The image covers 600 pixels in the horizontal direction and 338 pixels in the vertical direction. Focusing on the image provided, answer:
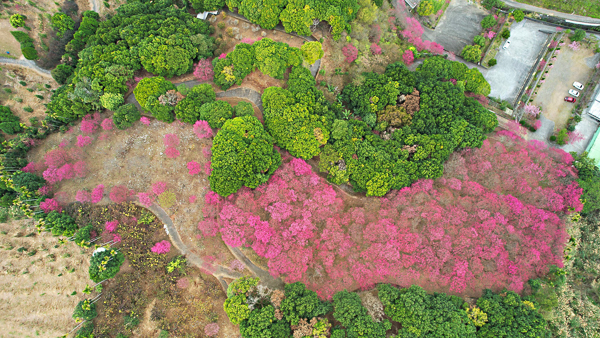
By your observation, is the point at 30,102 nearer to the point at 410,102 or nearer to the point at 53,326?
the point at 53,326

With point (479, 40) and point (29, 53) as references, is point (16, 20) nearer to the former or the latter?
point (29, 53)

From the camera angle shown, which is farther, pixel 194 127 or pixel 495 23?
pixel 495 23

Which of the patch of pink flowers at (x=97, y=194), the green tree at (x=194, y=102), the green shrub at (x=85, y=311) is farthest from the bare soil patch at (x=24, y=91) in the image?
the green shrub at (x=85, y=311)

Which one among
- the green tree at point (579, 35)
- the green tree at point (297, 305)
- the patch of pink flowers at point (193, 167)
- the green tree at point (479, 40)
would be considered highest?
the green tree at point (579, 35)

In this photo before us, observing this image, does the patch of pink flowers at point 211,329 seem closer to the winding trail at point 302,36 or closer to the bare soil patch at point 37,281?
the bare soil patch at point 37,281

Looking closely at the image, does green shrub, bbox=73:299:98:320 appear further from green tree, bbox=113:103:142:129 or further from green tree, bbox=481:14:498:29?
green tree, bbox=481:14:498:29

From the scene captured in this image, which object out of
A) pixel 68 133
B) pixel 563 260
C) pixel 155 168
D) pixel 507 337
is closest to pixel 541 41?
pixel 563 260

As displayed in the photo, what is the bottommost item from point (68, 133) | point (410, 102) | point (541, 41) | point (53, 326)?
point (53, 326)
